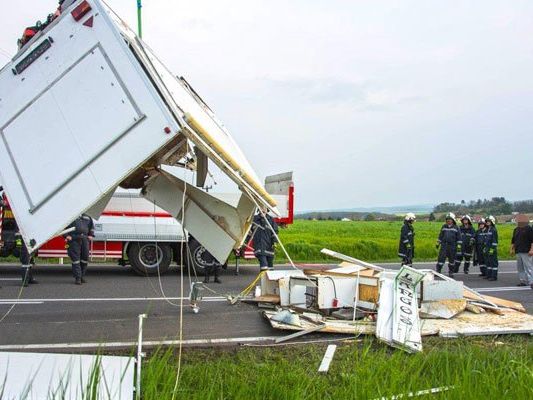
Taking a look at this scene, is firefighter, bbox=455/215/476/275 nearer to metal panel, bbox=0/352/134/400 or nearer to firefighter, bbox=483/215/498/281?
firefighter, bbox=483/215/498/281

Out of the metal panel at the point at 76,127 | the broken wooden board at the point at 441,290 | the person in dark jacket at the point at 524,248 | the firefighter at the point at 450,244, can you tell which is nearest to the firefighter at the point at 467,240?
the firefighter at the point at 450,244

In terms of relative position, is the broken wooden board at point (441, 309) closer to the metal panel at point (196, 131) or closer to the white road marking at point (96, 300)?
the white road marking at point (96, 300)

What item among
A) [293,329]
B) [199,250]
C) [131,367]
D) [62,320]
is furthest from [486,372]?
[199,250]

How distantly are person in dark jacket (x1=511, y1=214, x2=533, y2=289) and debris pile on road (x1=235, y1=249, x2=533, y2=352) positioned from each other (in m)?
4.53

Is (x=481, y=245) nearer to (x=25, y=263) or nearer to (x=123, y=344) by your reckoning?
(x=25, y=263)

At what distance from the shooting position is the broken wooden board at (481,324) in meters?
6.93

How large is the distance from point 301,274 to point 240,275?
5.46 m

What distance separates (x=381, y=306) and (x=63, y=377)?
4.40 meters

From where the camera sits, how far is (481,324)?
24.1 ft

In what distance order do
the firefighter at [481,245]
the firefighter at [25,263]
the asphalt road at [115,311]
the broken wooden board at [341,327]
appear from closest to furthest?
1. the asphalt road at [115,311]
2. the broken wooden board at [341,327]
3. the firefighter at [25,263]
4. the firefighter at [481,245]

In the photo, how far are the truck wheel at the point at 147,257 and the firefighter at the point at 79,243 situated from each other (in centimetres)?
134

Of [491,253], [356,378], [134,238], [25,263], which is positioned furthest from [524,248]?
[25,263]

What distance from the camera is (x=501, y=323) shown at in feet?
24.2

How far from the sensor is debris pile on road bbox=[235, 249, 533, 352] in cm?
681
